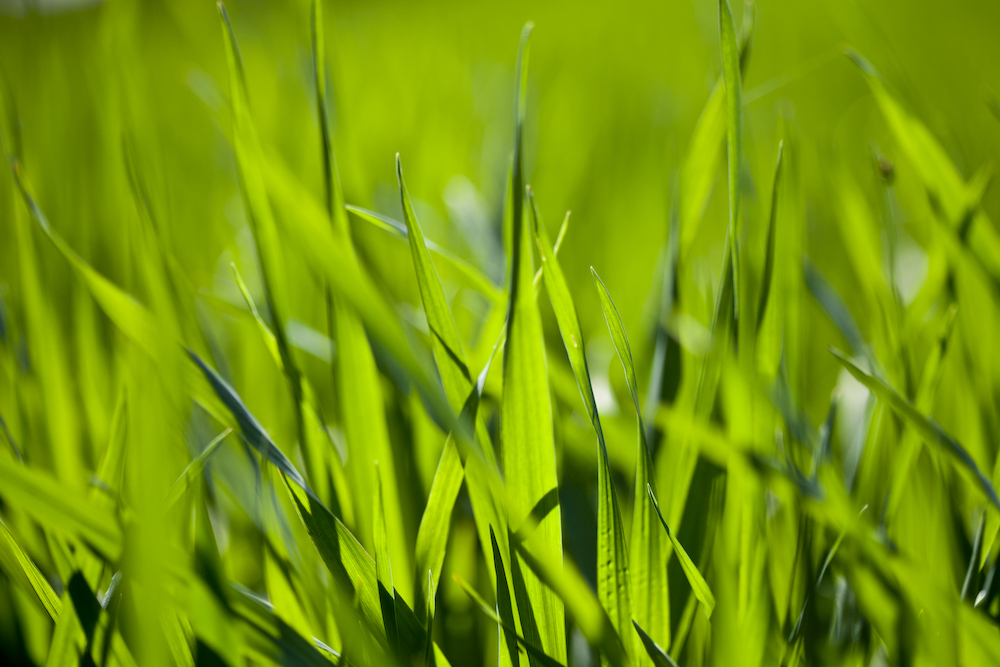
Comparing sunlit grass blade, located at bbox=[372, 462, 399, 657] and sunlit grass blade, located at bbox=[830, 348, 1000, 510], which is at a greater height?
sunlit grass blade, located at bbox=[830, 348, 1000, 510]

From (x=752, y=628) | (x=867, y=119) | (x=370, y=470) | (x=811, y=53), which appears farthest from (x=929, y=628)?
(x=811, y=53)

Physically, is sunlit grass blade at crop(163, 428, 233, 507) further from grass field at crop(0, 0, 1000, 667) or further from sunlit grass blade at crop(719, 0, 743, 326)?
sunlit grass blade at crop(719, 0, 743, 326)

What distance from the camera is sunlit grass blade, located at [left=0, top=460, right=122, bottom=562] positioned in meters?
0.15

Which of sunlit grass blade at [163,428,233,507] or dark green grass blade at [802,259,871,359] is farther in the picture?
dark green grass blade at [802,259,871,359]

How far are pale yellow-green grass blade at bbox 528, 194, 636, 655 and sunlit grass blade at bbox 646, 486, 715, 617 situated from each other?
0.04 feet

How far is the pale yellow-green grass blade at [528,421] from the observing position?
18 centimetres

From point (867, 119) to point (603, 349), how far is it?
781 mm

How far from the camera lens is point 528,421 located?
187mm

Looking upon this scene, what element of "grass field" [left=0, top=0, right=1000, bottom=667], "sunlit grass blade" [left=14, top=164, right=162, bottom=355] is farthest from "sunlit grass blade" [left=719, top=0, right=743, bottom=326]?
"sunlit grass blade" [left=14, top=164, right=162, bottom=355]

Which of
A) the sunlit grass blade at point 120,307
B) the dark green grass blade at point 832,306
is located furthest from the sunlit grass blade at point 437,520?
the dark green grass blade at point 832,306

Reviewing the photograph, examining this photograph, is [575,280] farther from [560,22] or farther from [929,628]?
Answer: [560,22]

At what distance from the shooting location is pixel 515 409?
0.19 m

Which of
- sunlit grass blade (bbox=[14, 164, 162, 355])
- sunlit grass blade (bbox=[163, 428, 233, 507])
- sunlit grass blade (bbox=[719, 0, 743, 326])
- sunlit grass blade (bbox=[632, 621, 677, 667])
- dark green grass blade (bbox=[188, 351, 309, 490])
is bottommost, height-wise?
sunlit grass blade (bbox=[632, 621, 677, 667])

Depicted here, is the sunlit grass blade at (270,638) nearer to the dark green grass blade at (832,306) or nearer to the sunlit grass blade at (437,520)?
the sunlit grass blade at (437,520)
